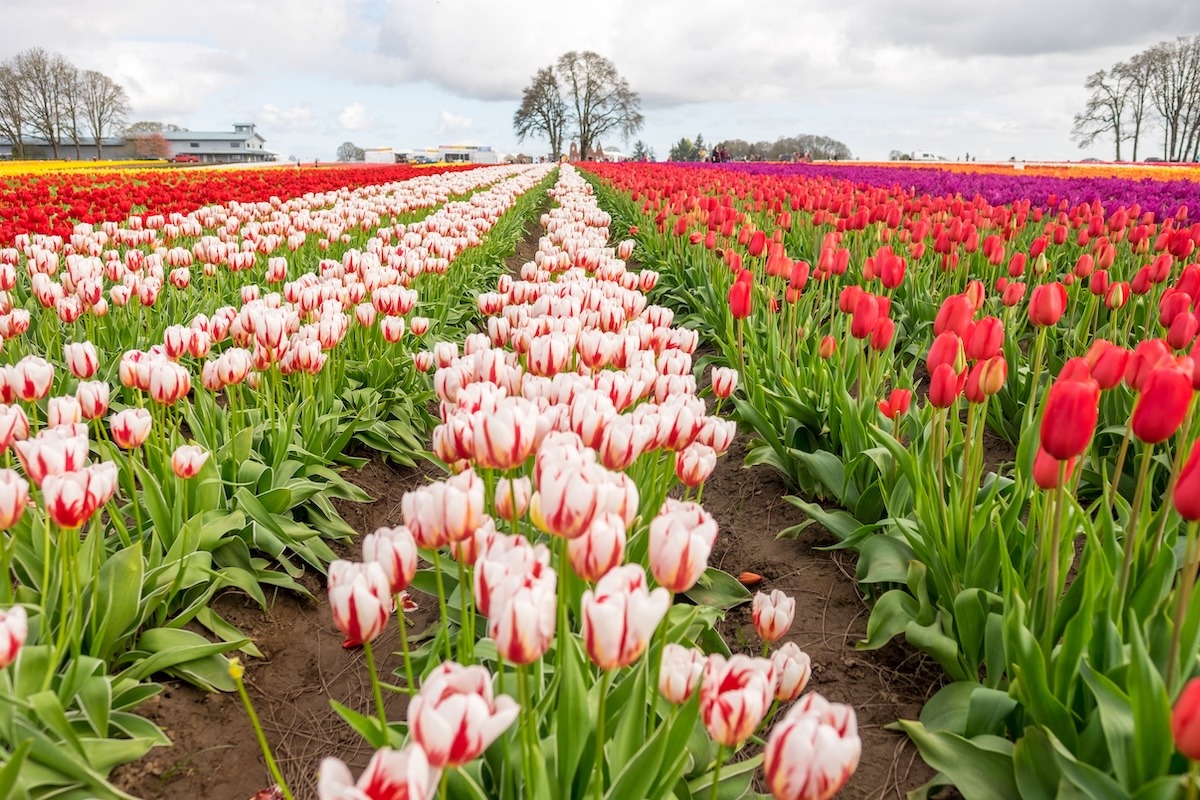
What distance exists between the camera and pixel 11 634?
130 cm

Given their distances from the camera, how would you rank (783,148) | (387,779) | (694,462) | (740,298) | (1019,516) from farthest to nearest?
(783,148)
(740,298)
(1019,516)
(694,462)
(387,779)

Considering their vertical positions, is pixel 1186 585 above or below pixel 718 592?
above

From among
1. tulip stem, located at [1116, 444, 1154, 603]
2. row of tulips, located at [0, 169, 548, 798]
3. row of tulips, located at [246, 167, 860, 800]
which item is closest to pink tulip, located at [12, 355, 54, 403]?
row of tulips, located at [0, 169, 548, 798]

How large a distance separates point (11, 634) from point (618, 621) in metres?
0.99

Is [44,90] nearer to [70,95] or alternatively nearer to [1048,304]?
[70,95]

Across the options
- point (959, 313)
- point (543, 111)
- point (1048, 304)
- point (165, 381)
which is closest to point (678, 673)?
point (959, 313)

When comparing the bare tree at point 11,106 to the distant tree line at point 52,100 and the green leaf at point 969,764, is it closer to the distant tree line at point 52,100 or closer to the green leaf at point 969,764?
the distant tree line at point 52,100

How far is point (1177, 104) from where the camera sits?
169 feet

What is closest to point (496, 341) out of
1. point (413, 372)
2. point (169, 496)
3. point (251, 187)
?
point (169, 496)

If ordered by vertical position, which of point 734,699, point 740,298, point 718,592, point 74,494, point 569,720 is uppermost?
point 740,298

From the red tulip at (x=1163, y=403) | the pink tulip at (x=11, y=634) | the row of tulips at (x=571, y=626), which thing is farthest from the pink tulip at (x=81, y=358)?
the red tulip at (x=1163, y=403)

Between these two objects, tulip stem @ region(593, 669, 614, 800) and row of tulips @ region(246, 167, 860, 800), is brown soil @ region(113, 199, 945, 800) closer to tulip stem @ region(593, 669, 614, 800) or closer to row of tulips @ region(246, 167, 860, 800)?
row of tulips @ region(246, 167, 860, 800)

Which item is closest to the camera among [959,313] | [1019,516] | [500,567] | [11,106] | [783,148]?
[500,567]

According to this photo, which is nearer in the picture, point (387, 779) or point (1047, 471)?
point (387, 779)
